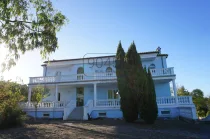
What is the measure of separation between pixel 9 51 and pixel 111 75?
1234 cm

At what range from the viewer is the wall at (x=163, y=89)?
20.6 m

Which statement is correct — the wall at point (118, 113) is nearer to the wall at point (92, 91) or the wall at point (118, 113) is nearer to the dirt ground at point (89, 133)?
the wall at point (92, 91)

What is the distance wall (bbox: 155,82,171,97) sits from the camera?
67.5 feet

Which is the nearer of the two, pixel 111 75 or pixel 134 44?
pixel 134 44

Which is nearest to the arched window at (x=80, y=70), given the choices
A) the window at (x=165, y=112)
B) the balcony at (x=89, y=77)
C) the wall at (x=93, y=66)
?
the wall at (x=93, y=66)

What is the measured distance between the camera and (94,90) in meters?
19.1

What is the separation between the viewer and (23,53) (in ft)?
31.6

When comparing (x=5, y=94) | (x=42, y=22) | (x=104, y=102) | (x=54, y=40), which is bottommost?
(x=104, y=102)

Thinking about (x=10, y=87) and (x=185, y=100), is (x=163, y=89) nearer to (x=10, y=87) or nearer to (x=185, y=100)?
(x=185, y=100)

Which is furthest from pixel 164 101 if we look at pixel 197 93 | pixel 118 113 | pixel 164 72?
pixel 197 93

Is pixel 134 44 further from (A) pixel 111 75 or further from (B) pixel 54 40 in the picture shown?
(B) pixel 54 40

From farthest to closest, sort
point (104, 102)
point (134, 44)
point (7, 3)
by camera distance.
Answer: point (104, 102), point (134, 44), point (7, 3)

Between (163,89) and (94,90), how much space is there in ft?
31.5

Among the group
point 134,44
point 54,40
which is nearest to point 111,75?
point 134,44
